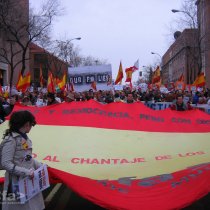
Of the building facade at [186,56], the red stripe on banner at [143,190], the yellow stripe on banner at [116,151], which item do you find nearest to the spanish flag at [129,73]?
the building facade at [186,56]

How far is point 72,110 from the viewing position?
833cm

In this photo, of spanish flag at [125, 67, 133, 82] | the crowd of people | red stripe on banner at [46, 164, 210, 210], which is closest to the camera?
red stripe on banner at [46, 164, 210, 210]

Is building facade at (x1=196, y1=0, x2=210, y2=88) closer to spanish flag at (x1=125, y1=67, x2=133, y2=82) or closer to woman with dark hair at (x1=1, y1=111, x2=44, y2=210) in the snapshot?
spanish flag at (x1=125, y1=67, x2=133, y2=82)

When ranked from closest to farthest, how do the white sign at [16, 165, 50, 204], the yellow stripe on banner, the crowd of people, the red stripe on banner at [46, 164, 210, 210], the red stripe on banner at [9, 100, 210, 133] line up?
the white sign at [16, 165, 50, 204] < the red stripe on banner at [46, 164, 210, 210] < the yellow stripe on banner < the red stripe on banner at [9, 100, 210, 133] < the crowd of people

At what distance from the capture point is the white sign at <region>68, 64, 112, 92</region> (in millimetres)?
25891

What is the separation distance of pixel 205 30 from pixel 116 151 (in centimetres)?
3531

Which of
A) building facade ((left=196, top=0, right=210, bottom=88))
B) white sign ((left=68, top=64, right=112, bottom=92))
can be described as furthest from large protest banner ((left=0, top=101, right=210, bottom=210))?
building facade ((left=196, top=0, right=210, bottom=88))

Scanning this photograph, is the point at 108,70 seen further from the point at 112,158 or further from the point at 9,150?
the point at 9,150

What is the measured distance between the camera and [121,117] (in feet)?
26.5

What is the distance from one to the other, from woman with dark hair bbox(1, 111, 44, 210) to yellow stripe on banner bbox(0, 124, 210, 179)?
1730 millimetres

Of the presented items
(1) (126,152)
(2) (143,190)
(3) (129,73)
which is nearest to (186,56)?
(3) (129,73)

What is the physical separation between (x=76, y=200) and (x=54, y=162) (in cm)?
88

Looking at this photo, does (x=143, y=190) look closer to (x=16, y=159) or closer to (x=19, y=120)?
(x=16, y=159)

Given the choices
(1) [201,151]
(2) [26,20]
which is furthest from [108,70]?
(1) [201,151]
